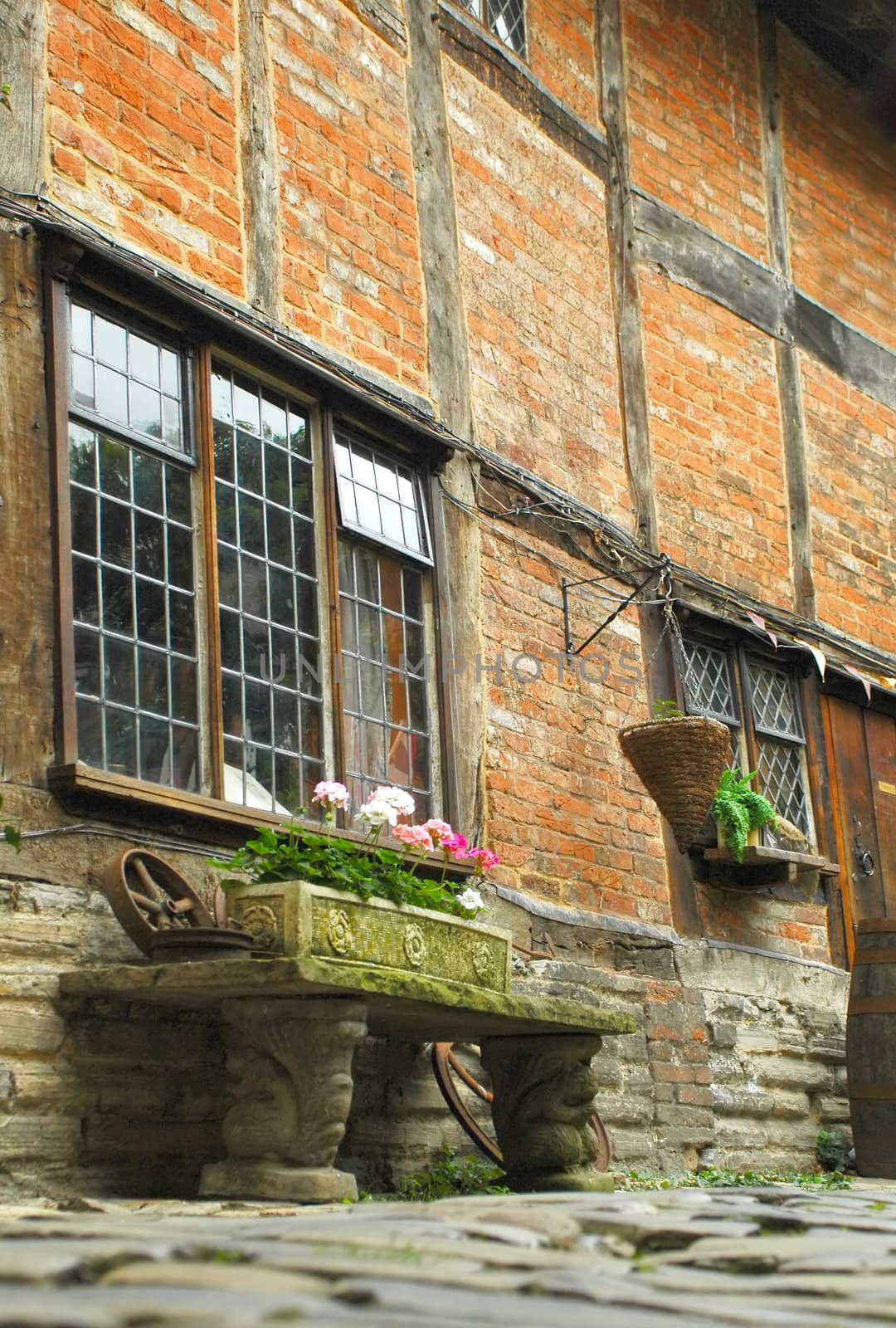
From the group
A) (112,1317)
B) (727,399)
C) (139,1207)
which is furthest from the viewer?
(727,399)

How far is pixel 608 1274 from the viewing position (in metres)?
2.90

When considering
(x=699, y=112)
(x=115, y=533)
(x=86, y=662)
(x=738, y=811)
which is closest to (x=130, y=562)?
(x=115, y=533)

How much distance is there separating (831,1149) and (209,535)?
14.3 ft

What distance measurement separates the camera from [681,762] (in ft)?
23.2

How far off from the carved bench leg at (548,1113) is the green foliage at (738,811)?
2.15 m

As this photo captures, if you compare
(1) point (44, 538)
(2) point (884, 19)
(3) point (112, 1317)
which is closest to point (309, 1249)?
(3) point (112, 1317)

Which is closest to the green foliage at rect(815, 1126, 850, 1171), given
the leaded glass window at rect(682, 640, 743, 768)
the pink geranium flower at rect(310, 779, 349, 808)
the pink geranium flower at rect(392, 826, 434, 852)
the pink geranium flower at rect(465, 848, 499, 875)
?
the leaded glass window at rect(682, 640, 743, 768)

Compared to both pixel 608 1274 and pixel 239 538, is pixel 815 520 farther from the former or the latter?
pixel 608 1274

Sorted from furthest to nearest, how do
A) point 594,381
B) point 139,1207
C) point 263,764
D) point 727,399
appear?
point 727,399
point 594,381
point 263,764
point 139,1207

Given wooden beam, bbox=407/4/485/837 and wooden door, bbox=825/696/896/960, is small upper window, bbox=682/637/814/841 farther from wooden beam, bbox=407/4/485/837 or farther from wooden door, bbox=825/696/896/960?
wooden beam, bbox=407/4/485/837

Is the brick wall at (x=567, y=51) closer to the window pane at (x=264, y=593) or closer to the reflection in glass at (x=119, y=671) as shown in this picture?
the window pane at (x=264, y=593)

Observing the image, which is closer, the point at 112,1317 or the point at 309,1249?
the point at 112,1317

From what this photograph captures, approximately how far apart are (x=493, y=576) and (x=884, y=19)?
5462mm

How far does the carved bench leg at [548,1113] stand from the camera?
5.67 m
